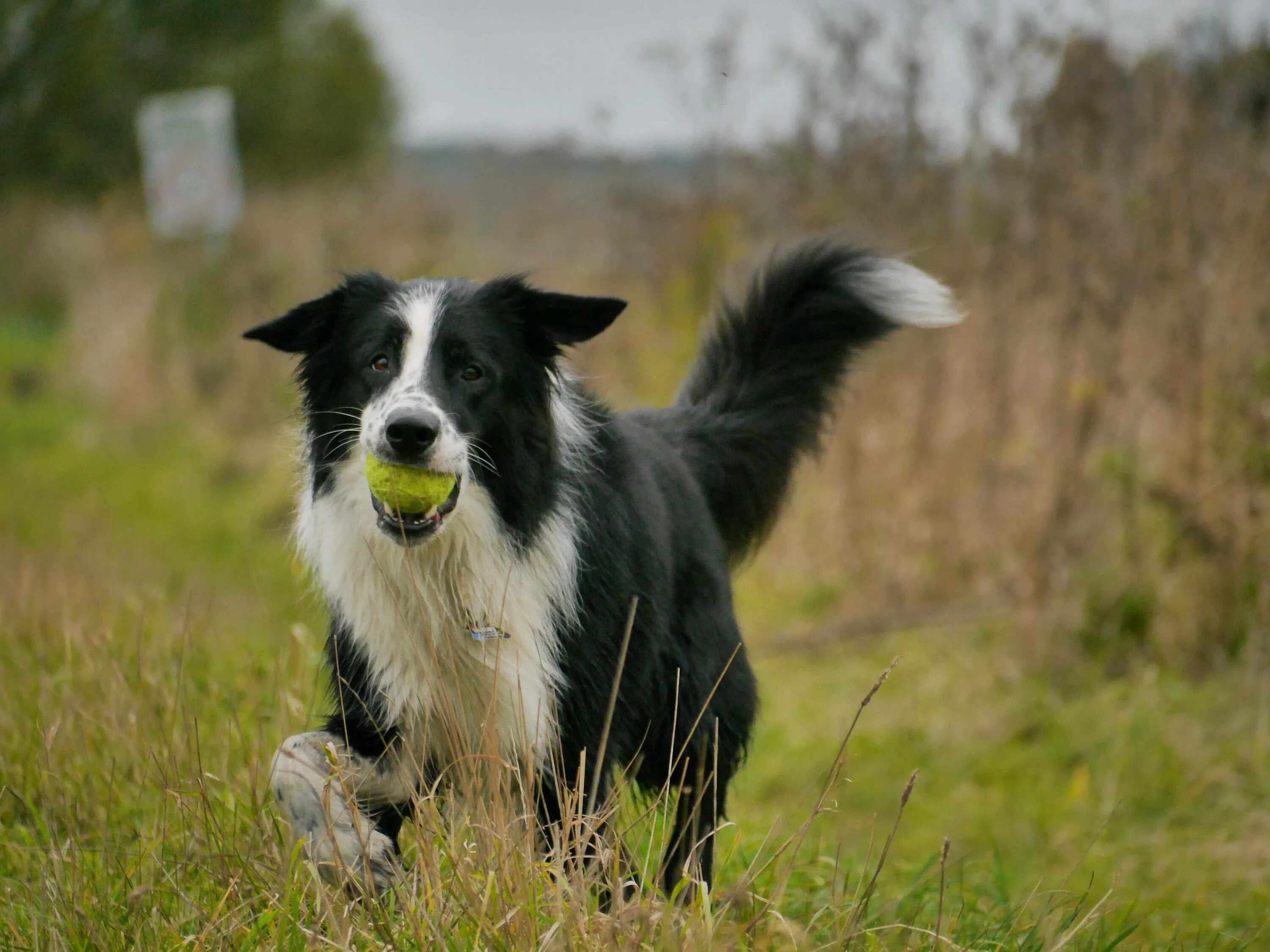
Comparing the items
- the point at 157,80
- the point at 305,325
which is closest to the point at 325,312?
the point at 305,325

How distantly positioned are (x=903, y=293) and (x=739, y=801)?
7.77ft

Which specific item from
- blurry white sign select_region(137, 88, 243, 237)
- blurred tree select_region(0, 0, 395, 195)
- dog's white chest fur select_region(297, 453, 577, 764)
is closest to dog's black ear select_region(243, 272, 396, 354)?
dog's white chest fur select_region(297, 453, 577, 764)

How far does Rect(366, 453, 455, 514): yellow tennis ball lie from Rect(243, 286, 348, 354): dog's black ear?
0.51 m

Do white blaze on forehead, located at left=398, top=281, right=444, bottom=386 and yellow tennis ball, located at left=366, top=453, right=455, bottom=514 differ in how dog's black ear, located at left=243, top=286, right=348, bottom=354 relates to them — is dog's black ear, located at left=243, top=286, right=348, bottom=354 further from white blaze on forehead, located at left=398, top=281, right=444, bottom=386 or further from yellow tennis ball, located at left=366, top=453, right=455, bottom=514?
yellow tennis ball, located at left=366, top=453, right=455, bottom=514

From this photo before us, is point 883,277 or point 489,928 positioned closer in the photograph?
point 489,928

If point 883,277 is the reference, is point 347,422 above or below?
below

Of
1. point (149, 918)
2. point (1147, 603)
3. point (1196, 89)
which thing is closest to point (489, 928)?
point (149, 918)

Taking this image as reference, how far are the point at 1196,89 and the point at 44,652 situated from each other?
5.29 meters

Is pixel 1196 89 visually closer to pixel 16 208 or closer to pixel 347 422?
pixel 347 422

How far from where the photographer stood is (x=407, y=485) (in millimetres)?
3008

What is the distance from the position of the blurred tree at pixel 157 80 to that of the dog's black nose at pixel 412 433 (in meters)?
20.1

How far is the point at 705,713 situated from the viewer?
3760 millimetres

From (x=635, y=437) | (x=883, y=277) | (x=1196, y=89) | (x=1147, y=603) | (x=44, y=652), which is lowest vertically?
(x=1147, y=603)

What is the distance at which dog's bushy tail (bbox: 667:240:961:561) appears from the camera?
4.26m
